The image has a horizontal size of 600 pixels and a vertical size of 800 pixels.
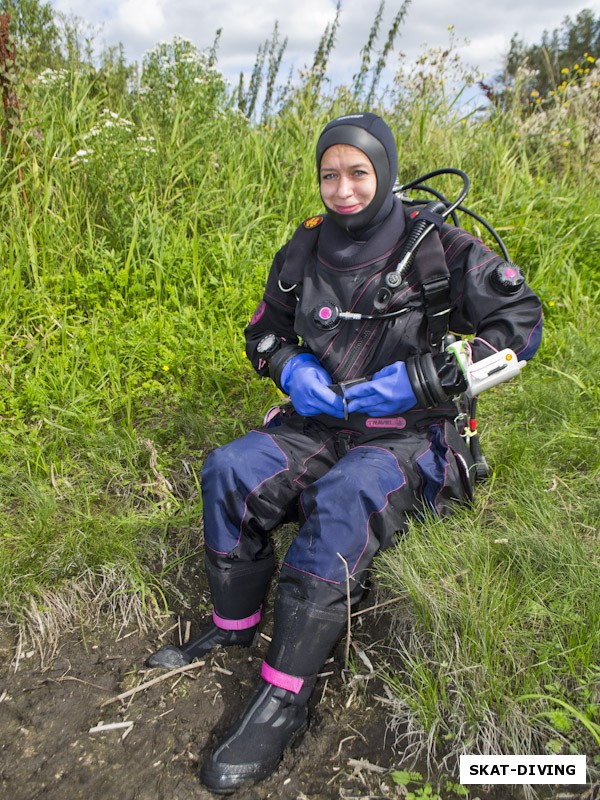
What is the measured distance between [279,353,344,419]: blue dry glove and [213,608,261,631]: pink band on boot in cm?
77

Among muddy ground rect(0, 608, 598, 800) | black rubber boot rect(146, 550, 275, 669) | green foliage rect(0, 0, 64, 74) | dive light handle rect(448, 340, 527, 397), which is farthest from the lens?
green foliage rect(0, 0, 64, 74)


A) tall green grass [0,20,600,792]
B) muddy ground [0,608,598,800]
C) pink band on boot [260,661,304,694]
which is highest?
tall green grass [0,20,600,792]

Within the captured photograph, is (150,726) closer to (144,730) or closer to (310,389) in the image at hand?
(144,730)

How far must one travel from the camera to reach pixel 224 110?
15.7 feet

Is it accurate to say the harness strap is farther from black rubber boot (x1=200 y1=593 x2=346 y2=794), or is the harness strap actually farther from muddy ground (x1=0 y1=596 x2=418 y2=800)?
muddy ground (x1=0 y1=596 x2=418 y2=800)

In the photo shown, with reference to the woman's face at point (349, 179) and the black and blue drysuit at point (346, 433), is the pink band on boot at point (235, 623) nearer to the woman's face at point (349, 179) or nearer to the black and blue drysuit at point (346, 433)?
the black and blue drysuit at point (346, 433)

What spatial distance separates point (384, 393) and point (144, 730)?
52.6 inches

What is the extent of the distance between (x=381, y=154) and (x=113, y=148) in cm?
218

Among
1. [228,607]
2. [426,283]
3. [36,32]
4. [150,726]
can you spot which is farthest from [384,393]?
[36,32]

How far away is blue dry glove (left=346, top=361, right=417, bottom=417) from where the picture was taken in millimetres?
2229

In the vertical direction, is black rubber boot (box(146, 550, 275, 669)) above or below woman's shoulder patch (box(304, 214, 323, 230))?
below

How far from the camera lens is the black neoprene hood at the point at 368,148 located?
229 cm

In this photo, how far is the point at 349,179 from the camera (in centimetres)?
233

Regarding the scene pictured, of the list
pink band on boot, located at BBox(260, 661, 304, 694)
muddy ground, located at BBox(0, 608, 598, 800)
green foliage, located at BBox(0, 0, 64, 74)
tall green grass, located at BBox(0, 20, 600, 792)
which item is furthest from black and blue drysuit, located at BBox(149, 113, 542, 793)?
green foliage, located at BBox(0, 0, 64, 74)
